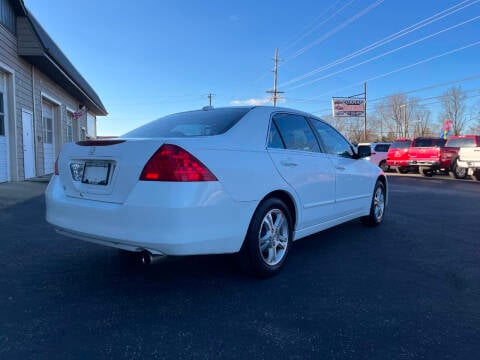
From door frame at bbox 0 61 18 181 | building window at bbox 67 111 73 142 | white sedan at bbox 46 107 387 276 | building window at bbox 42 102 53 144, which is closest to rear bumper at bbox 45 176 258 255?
white sedan at bbox 46 107 387 276

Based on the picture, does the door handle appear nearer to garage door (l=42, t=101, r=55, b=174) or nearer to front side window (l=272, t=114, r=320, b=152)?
front side window (l=272, t=114, r=320, b=152)

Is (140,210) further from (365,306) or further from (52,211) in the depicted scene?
(365,306)

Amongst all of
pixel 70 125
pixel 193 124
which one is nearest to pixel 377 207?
pixel 193 124

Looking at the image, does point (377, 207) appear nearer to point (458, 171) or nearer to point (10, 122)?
point (10, 122)

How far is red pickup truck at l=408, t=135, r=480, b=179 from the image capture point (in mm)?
15788

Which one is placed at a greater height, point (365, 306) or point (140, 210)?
point (140, 210)

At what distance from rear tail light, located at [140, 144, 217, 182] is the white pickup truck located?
49.0 feet

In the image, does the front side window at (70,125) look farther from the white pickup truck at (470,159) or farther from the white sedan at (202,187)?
the white pickup truck at (470,159)

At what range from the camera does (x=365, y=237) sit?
4.92m

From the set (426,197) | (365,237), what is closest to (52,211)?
(365,237)

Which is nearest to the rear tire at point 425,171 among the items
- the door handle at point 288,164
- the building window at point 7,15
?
the door handle at point 288,164

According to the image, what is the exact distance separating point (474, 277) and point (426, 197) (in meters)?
6.46

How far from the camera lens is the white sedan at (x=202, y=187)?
2.53 meters

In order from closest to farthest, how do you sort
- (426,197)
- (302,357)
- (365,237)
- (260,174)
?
(302,357) < (260,174) < (365,237) < (426,197)
